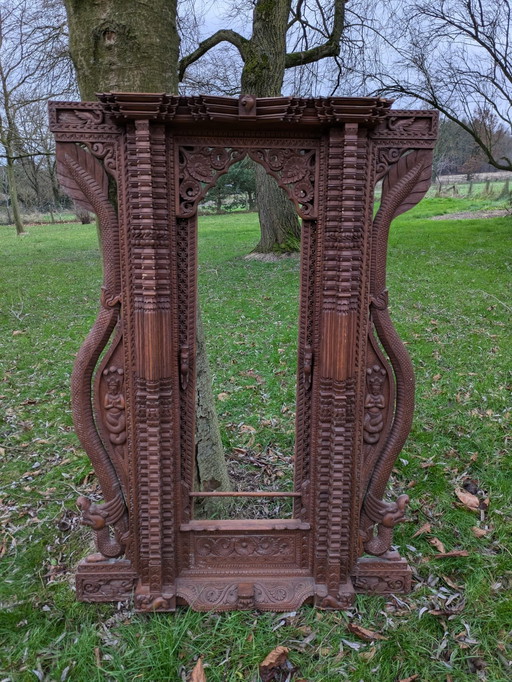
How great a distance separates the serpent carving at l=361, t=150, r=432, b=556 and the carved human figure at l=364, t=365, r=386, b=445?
96 mm

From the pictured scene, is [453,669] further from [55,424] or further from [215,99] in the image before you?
[55,424]

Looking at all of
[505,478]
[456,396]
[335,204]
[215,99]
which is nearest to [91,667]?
[335,204]

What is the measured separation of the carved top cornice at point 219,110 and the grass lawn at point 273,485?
2400mm

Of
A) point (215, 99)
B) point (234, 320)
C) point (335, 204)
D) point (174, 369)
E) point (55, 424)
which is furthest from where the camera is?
point (234, 320)

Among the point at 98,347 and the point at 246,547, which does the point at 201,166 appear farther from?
the point at 246,547

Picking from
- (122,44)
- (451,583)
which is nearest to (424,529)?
(451,583)

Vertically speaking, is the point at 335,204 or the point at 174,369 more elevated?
the point at 335,204

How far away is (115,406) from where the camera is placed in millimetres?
2467

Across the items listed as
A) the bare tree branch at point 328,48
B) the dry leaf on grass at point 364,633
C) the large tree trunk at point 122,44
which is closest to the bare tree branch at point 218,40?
the bare tree branch at point 328,48

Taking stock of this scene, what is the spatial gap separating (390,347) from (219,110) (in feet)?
4.58

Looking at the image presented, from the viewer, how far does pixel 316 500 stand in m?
2.53

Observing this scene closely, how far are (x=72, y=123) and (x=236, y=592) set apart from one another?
2426 millimetres

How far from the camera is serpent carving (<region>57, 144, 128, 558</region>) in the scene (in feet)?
7.37

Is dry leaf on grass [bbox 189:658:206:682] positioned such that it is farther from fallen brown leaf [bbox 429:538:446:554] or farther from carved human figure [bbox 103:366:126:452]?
fallen brown leaf [bbox 429:538:446:554]
